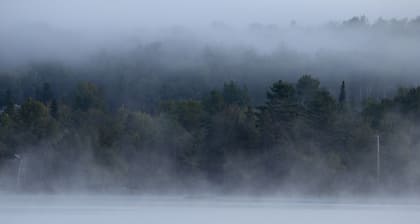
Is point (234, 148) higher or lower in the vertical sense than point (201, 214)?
higher

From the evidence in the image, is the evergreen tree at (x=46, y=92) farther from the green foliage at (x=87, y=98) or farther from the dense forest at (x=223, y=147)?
the dense forest at (x=223, y=147)

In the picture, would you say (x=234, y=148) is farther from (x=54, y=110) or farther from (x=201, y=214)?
(x=201, y=214)

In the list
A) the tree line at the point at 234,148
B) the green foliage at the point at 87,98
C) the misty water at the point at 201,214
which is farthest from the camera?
the green foliage at the point at 87,98

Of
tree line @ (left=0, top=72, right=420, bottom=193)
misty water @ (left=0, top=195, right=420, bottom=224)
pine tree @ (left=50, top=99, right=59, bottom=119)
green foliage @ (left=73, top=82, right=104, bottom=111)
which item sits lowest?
misty water @ (left=0, top=195, right=420, bottom=224)

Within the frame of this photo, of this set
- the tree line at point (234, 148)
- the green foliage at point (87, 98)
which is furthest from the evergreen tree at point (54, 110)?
the tree line at point (234, 148)

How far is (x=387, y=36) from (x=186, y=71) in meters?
31.1

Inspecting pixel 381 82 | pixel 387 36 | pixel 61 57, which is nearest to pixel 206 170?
pixel 381 82

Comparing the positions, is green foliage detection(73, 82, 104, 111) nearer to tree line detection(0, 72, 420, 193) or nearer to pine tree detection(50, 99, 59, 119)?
pine tree detection(50, 99, 59, 119)

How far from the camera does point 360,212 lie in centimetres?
3162

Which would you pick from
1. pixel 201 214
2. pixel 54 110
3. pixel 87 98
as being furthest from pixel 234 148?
pixel 87 98

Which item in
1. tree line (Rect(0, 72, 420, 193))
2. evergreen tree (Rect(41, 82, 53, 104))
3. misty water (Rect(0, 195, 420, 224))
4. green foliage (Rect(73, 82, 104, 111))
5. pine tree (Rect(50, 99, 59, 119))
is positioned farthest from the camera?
evergreen tree (Rect(41, 82, 53, 104))

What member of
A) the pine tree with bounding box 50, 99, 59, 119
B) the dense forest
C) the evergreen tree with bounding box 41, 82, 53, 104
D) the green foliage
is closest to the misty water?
the dense forest

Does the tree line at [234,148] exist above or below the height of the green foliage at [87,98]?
below

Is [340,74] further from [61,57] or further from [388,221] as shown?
[388,221]
